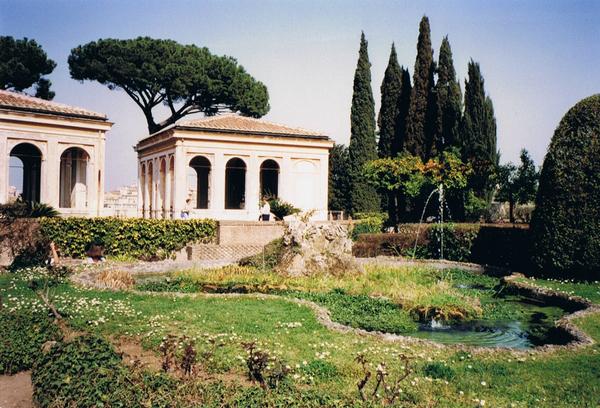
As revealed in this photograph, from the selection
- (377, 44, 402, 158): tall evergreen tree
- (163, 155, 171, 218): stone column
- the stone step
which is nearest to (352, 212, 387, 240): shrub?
the stone step

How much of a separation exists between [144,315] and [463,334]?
5.56m

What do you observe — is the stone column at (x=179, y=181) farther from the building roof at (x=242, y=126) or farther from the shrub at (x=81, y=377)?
the shrub at (x=81, y=377)

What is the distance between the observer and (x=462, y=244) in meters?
20.3

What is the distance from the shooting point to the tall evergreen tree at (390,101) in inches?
1457

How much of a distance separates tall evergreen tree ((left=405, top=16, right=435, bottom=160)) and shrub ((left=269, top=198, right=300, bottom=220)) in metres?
9.24

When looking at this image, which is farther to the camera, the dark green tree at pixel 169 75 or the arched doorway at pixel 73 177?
the dark green tree at pixel 169 75

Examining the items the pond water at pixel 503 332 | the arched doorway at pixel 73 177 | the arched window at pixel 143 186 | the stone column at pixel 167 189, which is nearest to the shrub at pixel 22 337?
the pond water at pixel 503 332

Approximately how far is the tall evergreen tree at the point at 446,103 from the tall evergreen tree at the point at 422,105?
49cm

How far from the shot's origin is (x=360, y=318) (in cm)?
984

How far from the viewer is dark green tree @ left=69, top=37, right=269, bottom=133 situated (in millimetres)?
40562

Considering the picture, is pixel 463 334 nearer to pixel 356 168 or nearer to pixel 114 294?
pixel 114 294

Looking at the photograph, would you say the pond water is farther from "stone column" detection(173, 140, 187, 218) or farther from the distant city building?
the distant city building

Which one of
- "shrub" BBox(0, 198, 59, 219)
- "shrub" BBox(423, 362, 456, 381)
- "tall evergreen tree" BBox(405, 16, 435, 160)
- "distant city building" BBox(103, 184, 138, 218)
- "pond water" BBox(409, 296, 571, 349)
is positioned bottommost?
"pond water" BBox(409, 296, 571, 349)

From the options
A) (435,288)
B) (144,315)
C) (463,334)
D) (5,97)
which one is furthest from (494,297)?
(5,97)
